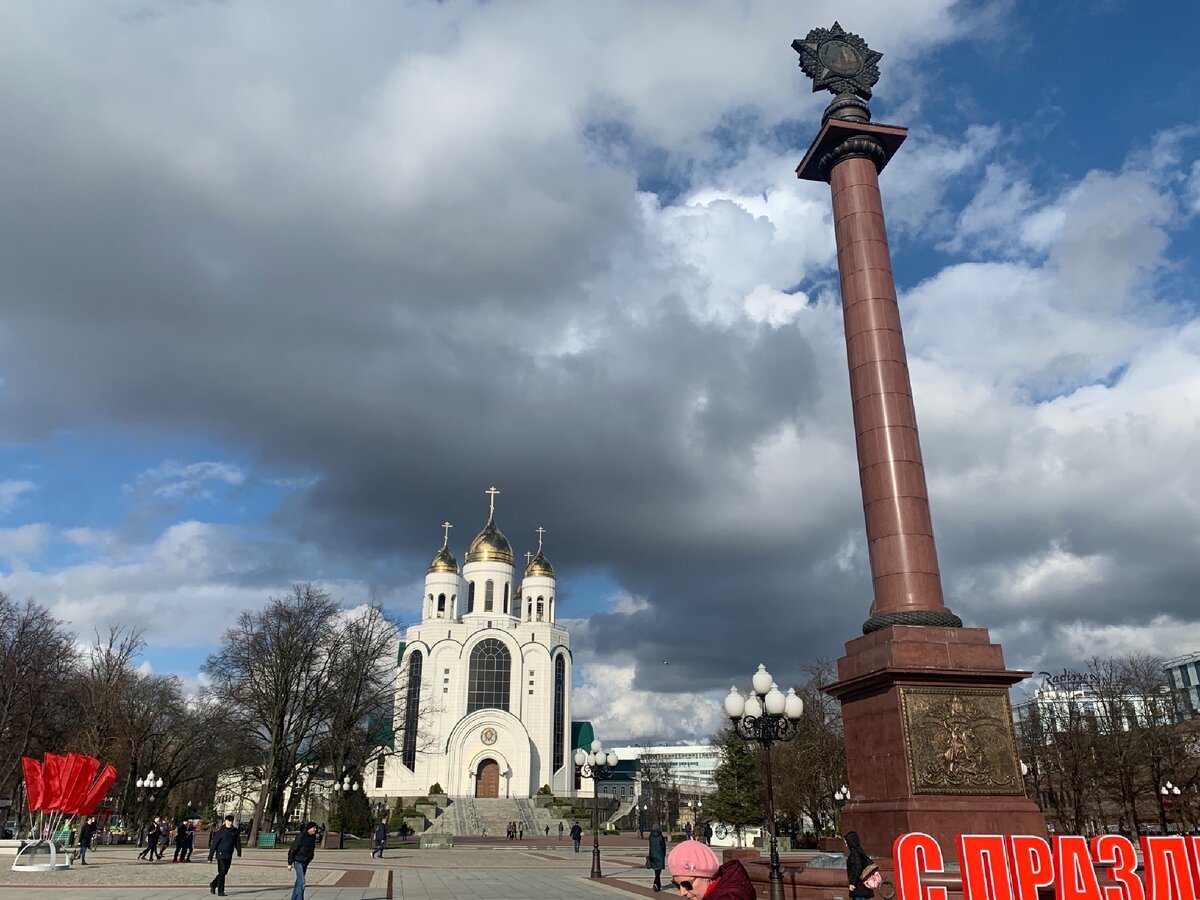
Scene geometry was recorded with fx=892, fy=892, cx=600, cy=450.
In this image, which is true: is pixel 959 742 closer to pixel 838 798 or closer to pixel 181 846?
pixel 181 846

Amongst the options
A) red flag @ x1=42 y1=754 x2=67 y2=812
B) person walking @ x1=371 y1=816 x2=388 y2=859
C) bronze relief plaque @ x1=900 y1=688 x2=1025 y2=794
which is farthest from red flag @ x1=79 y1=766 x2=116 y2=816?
bronze relief plaque @ x1=900 y1=688 x2=1025 y2=794

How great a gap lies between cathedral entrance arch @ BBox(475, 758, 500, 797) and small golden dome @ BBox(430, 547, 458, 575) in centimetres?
1668

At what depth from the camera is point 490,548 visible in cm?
7638

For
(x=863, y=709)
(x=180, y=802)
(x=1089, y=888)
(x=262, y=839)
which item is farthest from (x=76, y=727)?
(x=1089, y=888)

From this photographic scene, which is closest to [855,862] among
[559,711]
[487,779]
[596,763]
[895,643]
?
[895,643]

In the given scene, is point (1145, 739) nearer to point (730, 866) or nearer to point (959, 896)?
point (959, 896)

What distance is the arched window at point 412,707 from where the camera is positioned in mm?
66812

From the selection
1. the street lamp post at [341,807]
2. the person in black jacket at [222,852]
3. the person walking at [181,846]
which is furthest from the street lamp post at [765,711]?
the street lamp post at [341,807]

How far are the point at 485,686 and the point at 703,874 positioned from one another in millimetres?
68811

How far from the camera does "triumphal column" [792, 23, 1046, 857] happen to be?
13.0 m

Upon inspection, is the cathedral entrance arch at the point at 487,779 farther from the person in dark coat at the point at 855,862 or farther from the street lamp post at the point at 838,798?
the person in dark coat at the point at 855,862

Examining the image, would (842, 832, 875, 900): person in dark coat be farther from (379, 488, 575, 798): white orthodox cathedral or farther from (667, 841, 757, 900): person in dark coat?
(379, 488, 575, 798): white orthodox cathedral

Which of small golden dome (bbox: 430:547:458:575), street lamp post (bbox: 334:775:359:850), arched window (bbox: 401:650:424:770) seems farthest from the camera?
small golden dome (bbox: 430:547:458:575)

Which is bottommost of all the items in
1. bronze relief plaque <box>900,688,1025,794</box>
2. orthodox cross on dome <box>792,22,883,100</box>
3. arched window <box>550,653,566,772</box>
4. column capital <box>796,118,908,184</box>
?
bronze relief plaque <box>900,688,1025,794</box>
